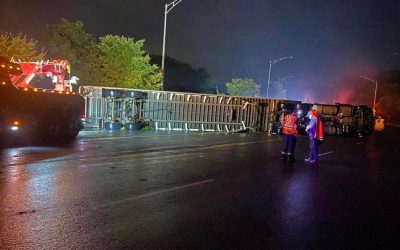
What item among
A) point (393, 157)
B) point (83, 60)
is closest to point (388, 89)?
point (83, 60)

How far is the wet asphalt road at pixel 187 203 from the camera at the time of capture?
17.0 ft

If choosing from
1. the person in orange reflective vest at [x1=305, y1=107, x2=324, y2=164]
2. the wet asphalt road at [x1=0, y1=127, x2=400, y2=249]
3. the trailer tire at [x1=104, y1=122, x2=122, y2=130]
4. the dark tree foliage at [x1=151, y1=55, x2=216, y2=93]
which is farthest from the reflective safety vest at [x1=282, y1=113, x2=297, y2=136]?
the dark tree foliage at [x1=151, y1=55, x2=216, y2=93]

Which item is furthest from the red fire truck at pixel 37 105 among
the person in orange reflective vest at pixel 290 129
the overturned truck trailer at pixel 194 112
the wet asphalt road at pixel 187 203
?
the person in orange reflective vest at pixel 290 129

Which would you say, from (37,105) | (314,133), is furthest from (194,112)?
(314,133)

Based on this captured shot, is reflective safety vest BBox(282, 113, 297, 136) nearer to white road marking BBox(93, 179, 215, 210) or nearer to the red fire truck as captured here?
white road marking BBox(93, 179, 215, 210)

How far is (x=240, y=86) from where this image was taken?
270ft

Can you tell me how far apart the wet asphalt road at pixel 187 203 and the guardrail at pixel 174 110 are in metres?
9.83

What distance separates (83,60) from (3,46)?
10399mm

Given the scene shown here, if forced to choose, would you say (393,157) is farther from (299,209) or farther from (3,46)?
(3,46)

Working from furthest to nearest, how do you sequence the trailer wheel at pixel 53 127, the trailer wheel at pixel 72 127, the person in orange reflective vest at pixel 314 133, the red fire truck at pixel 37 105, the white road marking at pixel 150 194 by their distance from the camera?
the trailer wheel at pixel 72 127, the trailer wheel at pixel 53 127, the red fire truck at pixel 37 105, the person in orange reflective vest at pixel 314 133, the white road marking at pixel 150 194

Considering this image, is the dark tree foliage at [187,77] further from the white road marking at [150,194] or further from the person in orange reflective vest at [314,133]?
the white road marking at [150,194]

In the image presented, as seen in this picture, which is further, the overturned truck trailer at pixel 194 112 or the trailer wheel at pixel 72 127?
the overturned truck trailer at pixel 194 112

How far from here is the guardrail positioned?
22.0 meters

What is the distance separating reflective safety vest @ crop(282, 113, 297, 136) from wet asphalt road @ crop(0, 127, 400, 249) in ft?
3.31
